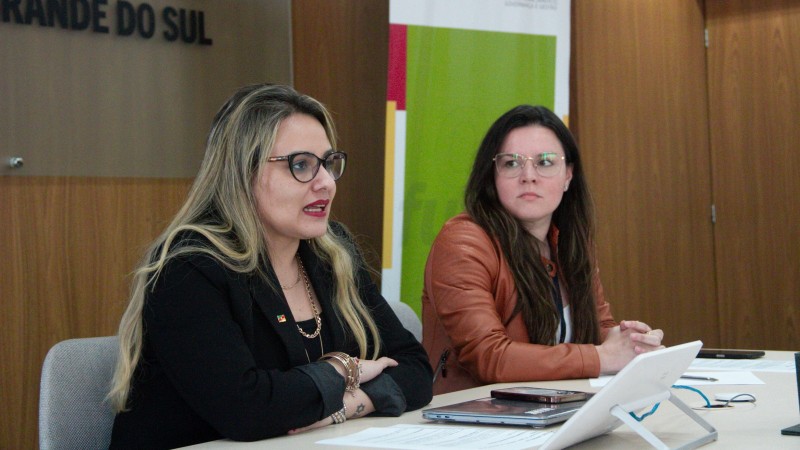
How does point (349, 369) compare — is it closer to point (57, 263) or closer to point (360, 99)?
point (57, 263)

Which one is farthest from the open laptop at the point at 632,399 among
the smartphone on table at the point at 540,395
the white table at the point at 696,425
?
the smartphone on table at the point at 540,395

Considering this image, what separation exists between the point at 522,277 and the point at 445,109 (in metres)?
1.59

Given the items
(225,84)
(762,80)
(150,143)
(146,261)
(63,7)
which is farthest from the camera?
(762,80)

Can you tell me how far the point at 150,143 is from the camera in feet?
11.9

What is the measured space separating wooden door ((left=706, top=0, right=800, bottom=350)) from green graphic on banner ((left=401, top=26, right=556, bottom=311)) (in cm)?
203

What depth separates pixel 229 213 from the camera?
6.48ft

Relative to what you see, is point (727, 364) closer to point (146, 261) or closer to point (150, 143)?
point (146, 261)

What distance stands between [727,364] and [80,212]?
2.26 m

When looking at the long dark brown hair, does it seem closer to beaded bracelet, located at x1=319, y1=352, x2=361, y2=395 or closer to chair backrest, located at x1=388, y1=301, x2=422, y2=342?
chair backrest, located at x1=388, y1=301, x2=422, y2=342

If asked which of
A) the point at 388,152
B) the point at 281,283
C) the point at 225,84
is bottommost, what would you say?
the point at 281,283

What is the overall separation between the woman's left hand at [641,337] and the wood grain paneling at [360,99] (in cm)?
213

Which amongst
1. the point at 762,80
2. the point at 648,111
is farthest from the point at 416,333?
the point at 762,80

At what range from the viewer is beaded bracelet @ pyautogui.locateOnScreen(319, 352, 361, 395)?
188 centimetres

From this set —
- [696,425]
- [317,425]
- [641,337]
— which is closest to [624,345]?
[641,337]
